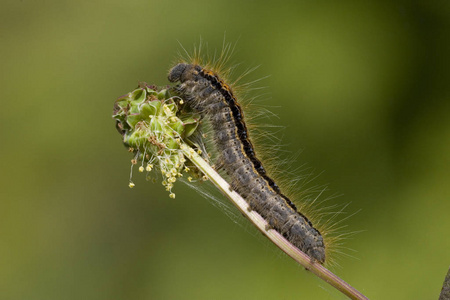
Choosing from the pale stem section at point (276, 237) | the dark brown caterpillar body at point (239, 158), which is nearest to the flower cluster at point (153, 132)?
the pale stem section at point (276, 237)

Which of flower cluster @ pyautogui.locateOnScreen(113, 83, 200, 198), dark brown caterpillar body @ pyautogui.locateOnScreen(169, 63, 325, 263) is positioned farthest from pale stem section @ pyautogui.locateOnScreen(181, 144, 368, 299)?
dark brown caterpillar body @ pyautogui.locateOnScreen(169, 63, 325, 263)

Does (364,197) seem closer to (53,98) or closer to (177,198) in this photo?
(177,198)

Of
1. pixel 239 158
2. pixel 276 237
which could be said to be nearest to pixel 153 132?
pixel 239 158

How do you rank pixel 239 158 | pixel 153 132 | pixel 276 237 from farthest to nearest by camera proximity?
1. pixel 239 158
2. pixel 153 132
3. pixel 276 237

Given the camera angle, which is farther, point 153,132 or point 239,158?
point 239,158

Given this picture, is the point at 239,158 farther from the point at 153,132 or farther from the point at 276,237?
the point at 276,237

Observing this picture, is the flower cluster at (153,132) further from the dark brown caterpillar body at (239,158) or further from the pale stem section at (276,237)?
the dark brown caterpillar body at (239,158)
